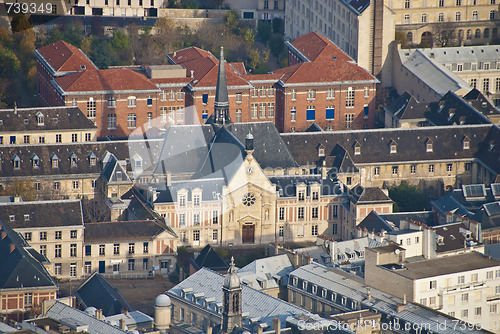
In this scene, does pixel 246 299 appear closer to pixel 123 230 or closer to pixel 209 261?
pixel 209 261

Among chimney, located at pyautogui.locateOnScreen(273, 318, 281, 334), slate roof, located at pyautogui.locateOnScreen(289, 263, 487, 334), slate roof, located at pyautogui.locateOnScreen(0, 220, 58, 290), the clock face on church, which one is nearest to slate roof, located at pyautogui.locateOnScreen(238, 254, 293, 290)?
slate roof, located at pyautogui.locateOnScreen(289, 263, 487, 334)

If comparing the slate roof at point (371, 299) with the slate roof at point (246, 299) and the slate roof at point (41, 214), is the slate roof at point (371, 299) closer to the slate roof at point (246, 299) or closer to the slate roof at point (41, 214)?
the slate roof at point (246, 299)

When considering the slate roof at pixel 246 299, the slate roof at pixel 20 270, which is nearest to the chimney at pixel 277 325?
the slate roof at pixel 246 299

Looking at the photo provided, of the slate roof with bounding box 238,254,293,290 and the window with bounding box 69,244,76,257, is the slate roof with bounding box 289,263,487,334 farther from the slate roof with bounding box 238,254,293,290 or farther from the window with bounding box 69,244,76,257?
the window with bounding box 69,244,76,257

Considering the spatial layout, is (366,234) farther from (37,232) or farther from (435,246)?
(37,232)

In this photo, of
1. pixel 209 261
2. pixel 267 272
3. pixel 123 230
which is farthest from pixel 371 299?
pixel 123 230

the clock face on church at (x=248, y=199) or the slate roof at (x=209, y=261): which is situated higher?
the clock face on church at (x=248, y=199)
